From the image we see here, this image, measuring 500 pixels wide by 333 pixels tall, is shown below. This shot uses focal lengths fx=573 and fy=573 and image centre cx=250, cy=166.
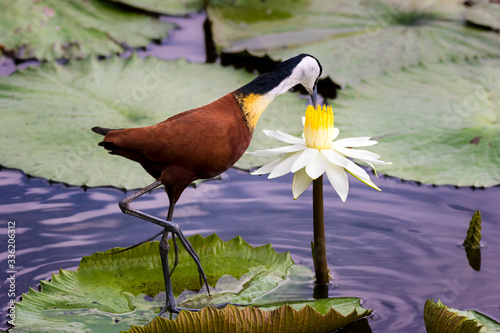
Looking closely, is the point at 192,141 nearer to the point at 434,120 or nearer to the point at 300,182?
the point at 300,182

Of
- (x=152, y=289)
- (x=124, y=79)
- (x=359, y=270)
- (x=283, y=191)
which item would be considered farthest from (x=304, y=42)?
(x=152, y=289)

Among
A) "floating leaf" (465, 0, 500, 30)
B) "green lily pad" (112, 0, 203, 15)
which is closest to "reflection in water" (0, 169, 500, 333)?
"floating leaf" (465, 0, 500, 30)

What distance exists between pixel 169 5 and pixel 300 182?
289 cm

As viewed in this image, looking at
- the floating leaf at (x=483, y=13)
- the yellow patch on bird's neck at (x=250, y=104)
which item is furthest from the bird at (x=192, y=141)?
the floating leaf at (x=483, y=13)

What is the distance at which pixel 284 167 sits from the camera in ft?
5.20

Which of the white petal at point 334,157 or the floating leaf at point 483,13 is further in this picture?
the floating leaf at point 483,13

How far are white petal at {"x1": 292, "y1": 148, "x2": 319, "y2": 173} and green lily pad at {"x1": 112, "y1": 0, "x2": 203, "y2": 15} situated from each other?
8.85 feet

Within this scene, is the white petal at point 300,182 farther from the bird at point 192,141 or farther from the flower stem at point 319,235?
the bird at point 192,141

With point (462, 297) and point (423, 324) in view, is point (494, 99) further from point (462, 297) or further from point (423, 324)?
point (423, 324)

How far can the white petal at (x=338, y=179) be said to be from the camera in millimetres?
1527

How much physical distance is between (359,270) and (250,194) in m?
0.67

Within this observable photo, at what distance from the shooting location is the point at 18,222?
2166 mm

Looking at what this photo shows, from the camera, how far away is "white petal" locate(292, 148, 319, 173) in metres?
1.53

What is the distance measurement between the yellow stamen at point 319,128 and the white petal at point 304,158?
0.02 meters
